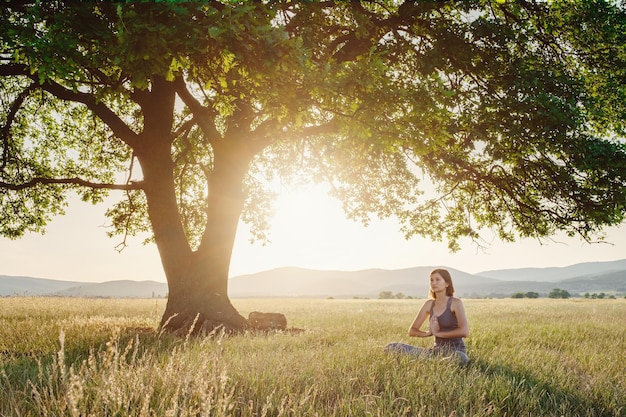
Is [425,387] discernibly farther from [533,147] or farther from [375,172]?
[375,172]

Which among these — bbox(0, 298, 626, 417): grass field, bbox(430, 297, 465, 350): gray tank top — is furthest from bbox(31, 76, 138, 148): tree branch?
bbox(430, 297, 465, 350): gray tank top

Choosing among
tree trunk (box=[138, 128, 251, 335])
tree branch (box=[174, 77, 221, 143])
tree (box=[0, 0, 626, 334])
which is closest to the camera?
tree (box=[0, 0, 626, 334])

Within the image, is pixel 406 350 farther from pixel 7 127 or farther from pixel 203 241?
pixel 7 127

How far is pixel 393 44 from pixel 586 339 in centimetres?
880

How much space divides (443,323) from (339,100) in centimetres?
427

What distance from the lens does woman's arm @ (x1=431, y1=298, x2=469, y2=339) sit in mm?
7141

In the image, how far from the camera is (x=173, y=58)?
6.83m

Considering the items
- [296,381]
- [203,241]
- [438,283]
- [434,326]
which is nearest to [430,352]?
[434,326]

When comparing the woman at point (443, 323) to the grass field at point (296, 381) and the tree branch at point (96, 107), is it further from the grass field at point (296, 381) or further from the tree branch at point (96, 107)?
the tree branch at point (96, 107)

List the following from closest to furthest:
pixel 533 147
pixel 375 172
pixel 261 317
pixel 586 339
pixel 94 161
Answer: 1. pixel 533 147
2. pixel 586 339
3. pixel 261 317
4. pixel 375 172
5. pixel 94 161

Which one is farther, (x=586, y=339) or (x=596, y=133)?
(x=596, y=133)

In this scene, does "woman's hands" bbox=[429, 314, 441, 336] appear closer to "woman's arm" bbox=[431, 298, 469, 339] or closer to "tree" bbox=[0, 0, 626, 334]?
"woman's arm" bbox=[431, 298, 469, 339]

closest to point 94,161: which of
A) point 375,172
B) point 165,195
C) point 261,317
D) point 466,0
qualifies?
point 165,195

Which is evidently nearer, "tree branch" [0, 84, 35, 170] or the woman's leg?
the woman's leg
